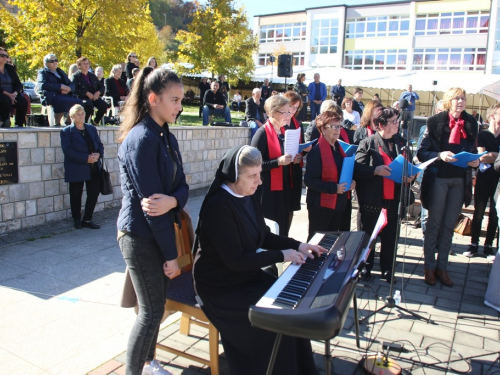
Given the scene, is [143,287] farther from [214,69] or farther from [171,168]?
[214,69]

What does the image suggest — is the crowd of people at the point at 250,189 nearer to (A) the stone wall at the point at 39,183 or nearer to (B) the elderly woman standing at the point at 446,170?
(B) the elderly woman standing at the point at 446,170

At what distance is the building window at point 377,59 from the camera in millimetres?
45719

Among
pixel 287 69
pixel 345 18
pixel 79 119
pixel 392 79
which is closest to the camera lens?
pixel 79 119

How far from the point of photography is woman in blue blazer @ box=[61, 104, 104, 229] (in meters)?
6.33

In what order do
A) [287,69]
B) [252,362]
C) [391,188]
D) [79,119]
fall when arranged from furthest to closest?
[287,69] < [79,119] < [391,188] < [252,362]

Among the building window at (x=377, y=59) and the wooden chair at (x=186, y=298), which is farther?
the building window at (x=377, y=59)

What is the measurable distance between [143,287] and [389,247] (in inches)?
134

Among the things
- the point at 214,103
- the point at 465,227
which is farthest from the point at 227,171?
the point at 214,103

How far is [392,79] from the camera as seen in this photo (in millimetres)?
24375

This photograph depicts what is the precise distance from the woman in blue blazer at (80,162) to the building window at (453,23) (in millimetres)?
44770

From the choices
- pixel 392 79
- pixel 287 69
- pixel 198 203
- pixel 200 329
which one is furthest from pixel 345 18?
pixel 200 329

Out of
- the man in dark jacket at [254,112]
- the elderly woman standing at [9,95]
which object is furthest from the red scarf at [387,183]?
the man in dark jacket at [254,112]

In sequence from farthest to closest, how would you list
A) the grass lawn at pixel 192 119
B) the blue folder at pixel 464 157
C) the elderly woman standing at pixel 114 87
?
the grass lawn at pixel 192 119, the elderly woman standing at pixel 114 87, the blue folder at pixel 464 157

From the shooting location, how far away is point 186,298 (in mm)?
3064
